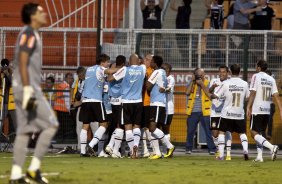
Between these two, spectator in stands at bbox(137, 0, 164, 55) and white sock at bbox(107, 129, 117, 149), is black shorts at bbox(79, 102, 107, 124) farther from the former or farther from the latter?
spectator in stands at bbox(137, 0, 164, 55)

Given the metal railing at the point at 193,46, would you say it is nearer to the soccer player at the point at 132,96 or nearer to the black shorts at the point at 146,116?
the black shorts at the point at 146,116

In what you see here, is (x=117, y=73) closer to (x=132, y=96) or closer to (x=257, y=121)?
(x=132, y=96)

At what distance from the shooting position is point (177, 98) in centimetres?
2644

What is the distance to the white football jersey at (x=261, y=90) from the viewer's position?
21141 millimetres

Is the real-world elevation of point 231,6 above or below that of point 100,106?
above

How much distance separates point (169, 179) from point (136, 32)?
12321 millimetres

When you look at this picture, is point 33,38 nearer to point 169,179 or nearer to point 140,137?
point 169,179

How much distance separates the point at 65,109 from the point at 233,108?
675 centimetres

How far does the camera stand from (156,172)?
16188 millimetres

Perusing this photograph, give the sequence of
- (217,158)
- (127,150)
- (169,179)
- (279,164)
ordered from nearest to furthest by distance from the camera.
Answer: (169,179)
(279,164)
(217,158)
(127,150)

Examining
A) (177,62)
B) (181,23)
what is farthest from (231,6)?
(177,62)

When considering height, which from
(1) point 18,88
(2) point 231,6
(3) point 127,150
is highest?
(2) point 231,6

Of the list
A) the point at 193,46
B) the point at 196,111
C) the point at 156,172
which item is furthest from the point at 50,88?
the point at 156,172

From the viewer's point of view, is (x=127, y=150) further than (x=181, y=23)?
No
